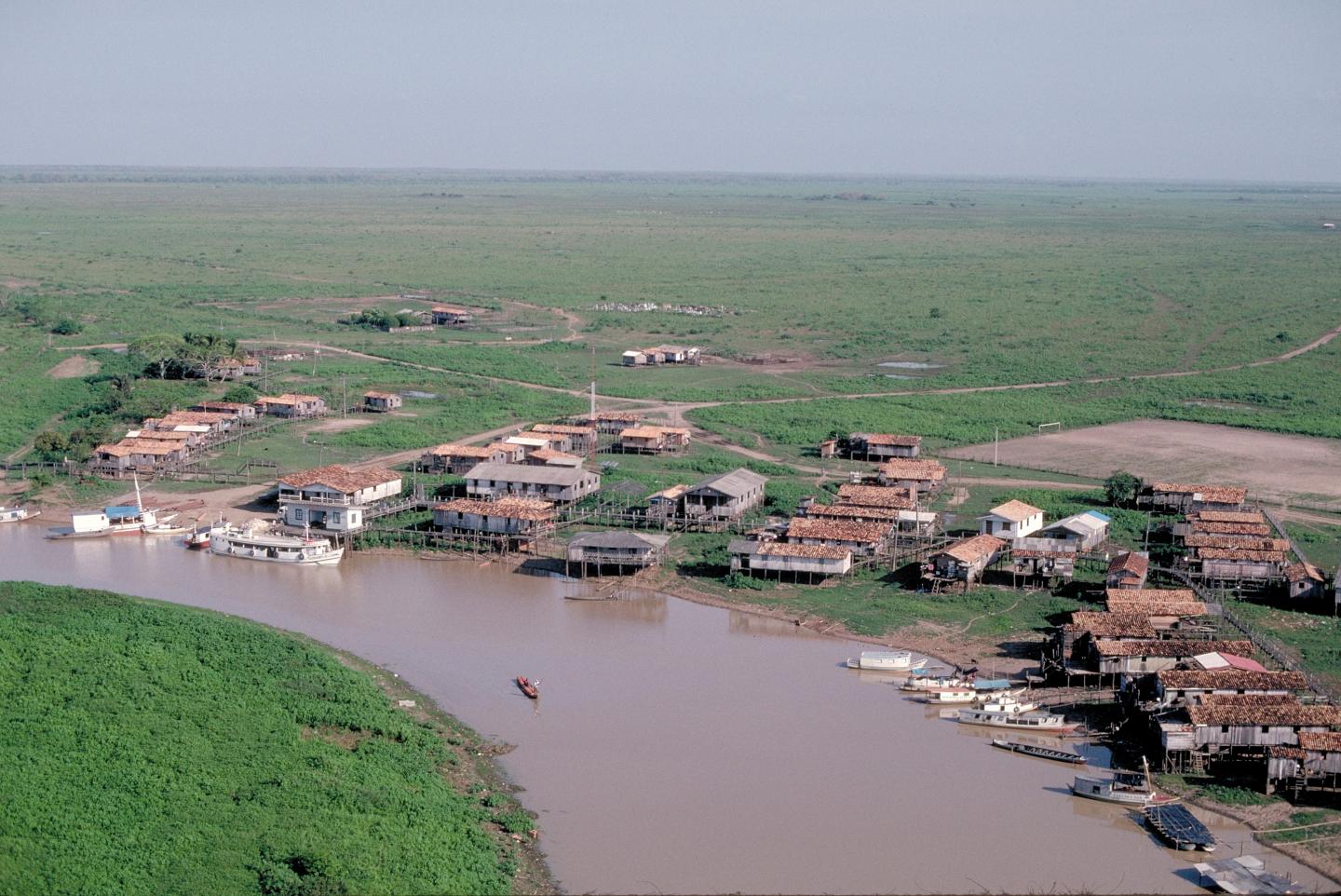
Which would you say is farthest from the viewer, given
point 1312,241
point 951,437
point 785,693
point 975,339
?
point 1312,241

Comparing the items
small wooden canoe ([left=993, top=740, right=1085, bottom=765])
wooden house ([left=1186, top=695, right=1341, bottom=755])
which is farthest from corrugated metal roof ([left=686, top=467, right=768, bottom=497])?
wooden house ([left=1186, top=695, right=1341, bottom=755])

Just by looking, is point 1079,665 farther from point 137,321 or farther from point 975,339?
point 137,321

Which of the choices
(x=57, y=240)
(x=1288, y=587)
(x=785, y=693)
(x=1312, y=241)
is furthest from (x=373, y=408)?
(x=1312, y=241)

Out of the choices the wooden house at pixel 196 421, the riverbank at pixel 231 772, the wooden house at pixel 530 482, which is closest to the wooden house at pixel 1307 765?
the riverbank at pixel 231 772

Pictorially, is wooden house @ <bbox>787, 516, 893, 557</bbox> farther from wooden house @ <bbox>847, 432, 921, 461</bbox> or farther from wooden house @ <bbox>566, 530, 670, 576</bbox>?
wooden house @ <bbox>847, 432, 921, 461</bbox>

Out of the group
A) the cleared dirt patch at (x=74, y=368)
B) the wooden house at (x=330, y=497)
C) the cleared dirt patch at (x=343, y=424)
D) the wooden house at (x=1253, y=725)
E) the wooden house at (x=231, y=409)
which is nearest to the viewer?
the wooden house at (x=1253, y=725)

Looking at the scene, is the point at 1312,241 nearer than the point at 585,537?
No

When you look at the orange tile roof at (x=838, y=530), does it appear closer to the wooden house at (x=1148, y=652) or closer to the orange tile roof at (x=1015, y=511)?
the orange tile roof at (x=1015, y=511)
